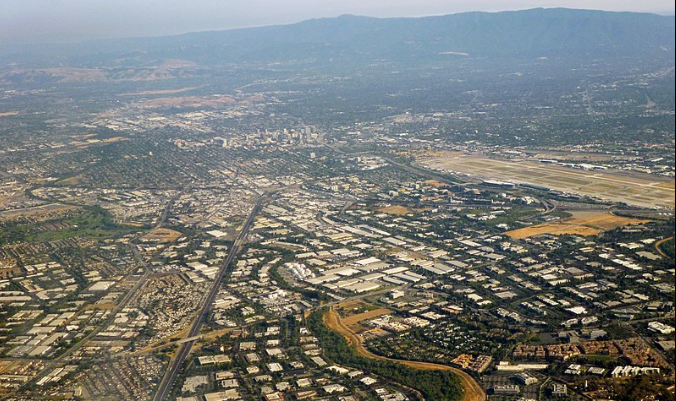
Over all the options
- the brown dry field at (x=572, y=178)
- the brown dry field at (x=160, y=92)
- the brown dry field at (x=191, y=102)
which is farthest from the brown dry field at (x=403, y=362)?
the brown dry field at (x=160, y=92)

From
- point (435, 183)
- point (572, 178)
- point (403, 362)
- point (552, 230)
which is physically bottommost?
point (435, 183)

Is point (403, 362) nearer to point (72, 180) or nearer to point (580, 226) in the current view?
point (580, 226)

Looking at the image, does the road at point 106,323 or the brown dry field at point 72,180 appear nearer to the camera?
the road at point 106,323

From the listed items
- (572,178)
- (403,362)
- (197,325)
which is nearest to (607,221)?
(572,178)

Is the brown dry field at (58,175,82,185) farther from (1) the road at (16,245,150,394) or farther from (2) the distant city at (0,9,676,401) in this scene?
(1) the road at (16,245,150,394)

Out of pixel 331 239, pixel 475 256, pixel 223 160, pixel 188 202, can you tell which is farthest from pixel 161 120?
pixel 475 256

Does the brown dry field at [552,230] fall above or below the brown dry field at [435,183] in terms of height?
above

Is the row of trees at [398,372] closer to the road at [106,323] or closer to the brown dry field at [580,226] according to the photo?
the road at [106,323]

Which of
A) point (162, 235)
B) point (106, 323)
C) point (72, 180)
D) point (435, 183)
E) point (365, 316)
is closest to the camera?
point (106, 323)
